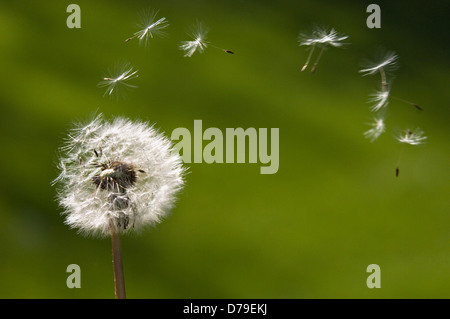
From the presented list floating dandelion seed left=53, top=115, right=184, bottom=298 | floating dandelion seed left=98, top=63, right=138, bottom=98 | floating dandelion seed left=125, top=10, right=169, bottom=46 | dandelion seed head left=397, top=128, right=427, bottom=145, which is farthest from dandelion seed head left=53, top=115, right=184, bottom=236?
dandelion seed head left=397, top=128, right=427, bottom=145

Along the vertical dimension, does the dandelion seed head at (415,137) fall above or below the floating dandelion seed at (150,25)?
below

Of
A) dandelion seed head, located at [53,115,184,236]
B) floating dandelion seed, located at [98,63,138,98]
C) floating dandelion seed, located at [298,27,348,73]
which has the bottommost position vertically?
dandelion seed head, located at [53,115,184,236]

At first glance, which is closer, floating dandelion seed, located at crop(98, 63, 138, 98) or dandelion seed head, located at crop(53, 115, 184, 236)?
dandelion seed head, located at crop(53, 115, 184, 236)

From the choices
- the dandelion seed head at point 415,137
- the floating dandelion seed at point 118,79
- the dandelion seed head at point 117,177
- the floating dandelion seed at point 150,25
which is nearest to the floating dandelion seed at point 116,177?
the dandelion seed head at point 117,177

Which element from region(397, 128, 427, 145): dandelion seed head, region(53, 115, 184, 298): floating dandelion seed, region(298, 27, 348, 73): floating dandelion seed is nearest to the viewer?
region(53, 115, 184, 298): floating dandelion seed

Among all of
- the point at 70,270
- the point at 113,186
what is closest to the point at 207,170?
the point at 70,270

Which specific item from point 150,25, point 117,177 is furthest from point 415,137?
point 117,177

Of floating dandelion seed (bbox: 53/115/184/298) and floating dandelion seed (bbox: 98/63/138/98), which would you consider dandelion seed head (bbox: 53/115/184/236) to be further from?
floating dandelion seed (bbox: 98/63/138/98)

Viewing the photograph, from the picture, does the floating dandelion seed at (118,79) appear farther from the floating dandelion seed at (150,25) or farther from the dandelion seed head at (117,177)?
the dandelion seed head at (117,177)

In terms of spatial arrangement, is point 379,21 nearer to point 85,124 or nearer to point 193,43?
point 193,43

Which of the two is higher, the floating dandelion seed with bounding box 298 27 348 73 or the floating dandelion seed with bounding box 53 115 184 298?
the floating dandelion seed with bounding box 298 27 348 73
